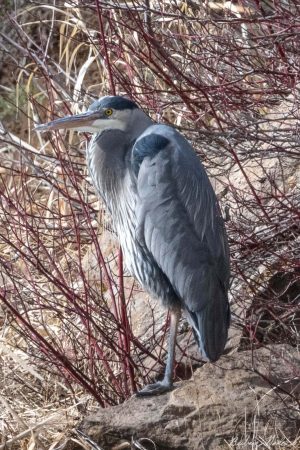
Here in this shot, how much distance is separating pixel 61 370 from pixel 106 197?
0.77 meters

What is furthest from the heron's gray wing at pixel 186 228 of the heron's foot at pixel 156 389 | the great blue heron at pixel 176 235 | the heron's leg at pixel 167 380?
the heron's foot at pixel 156 389

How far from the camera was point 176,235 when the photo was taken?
150 inches

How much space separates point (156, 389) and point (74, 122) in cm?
106

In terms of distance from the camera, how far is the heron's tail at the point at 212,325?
3.74m

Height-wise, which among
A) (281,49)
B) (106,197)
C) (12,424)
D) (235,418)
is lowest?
(235,418)

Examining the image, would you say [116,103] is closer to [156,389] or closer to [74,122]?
[74,122]

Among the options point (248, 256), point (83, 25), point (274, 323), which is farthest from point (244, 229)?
point (83, 25)

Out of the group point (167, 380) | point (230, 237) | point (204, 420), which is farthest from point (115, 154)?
point (204, 420)

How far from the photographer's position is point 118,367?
173 inches

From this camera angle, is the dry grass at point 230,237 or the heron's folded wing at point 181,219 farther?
the dry grass at point 230,237

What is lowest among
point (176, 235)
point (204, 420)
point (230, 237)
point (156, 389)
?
point (204, 420)

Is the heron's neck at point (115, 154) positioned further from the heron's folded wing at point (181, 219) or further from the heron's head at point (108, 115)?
the heron's folded wing at point (181, 219)

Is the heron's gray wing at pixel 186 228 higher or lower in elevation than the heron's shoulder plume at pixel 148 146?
lower

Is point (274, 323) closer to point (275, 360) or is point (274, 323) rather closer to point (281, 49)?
point (275, 360)
